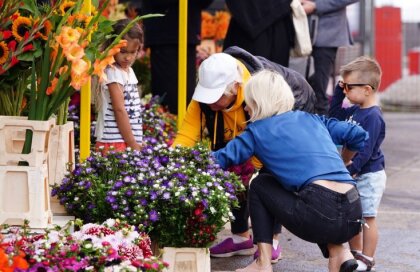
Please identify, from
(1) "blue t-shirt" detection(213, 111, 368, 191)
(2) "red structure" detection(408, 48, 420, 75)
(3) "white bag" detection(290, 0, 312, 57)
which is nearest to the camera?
(1) "blue t-shirt" detection(213, 111, 368, 191)

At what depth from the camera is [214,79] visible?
518 centimetres

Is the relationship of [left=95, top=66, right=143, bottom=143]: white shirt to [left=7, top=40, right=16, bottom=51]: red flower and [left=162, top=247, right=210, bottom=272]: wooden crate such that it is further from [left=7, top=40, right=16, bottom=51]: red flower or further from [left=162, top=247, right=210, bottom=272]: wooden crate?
[left=7, top=40, right=16, bottom=51]: red flower

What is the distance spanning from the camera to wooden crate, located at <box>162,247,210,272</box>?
15.5 feet

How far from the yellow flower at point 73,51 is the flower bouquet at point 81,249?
656 millimetres

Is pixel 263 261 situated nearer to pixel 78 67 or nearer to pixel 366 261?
pixel 366 261

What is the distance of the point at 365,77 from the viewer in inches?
217

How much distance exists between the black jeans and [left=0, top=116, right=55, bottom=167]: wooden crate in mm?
1030

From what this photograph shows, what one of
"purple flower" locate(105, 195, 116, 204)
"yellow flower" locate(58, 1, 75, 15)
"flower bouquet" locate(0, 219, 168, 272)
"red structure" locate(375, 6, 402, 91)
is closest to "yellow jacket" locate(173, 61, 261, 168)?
"purple flower" locate(105, 195, 116, 204)

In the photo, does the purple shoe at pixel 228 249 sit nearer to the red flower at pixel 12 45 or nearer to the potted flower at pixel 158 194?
the potted flower at pixel 158 194

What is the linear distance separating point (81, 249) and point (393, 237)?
269 centimetres

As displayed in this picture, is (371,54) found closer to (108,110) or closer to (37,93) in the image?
(108,110)

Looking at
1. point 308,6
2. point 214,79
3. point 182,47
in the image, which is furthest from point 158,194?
point 308,6

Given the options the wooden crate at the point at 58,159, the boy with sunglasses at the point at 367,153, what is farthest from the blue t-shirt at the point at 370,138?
the wooden crate at the point at 58,159

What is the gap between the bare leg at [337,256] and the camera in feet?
15.9
